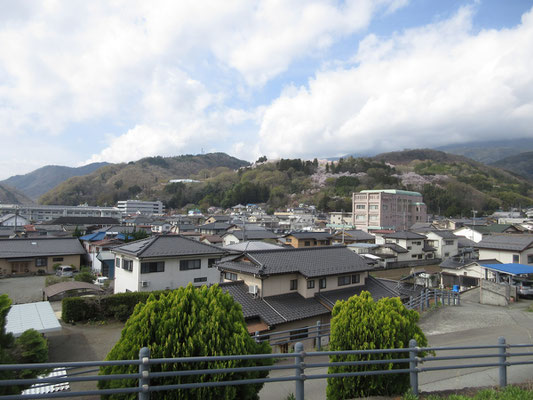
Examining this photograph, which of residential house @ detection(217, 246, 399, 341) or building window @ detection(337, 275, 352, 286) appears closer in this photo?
residential house @ detection(217, 246, 399, 341)

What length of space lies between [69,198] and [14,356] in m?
155

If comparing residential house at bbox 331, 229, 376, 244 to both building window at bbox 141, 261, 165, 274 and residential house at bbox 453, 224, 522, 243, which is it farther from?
building window at bbox 141, 261, 165, 274

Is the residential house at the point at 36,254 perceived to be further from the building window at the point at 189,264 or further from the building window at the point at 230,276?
the building window at the point at 230,276

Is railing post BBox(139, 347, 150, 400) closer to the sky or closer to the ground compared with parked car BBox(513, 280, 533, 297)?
closer to the sky

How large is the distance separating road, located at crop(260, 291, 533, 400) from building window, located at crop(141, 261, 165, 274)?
11.9m

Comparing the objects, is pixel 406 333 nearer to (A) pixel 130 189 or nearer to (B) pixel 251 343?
(B) pixel 251 343

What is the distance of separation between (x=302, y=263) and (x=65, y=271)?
2424cm

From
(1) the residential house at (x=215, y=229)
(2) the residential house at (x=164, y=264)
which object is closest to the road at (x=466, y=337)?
(2) the residential house at (x=164, y=264)

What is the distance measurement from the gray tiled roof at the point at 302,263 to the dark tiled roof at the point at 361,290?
1.02 meters

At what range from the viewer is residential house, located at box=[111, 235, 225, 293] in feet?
60.4

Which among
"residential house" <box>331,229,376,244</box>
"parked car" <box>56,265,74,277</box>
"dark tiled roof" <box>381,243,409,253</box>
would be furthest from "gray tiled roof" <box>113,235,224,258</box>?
"residential house" <box>331,229,376,244</box>

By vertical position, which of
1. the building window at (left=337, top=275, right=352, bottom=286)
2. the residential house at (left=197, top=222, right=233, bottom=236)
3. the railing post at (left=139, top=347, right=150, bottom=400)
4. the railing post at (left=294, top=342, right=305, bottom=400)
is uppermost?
the railing post at (left=139, top=347, right=150, bottom=400)

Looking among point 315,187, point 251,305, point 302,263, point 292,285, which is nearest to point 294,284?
point 292,285

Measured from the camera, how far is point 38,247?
30.4 meters
